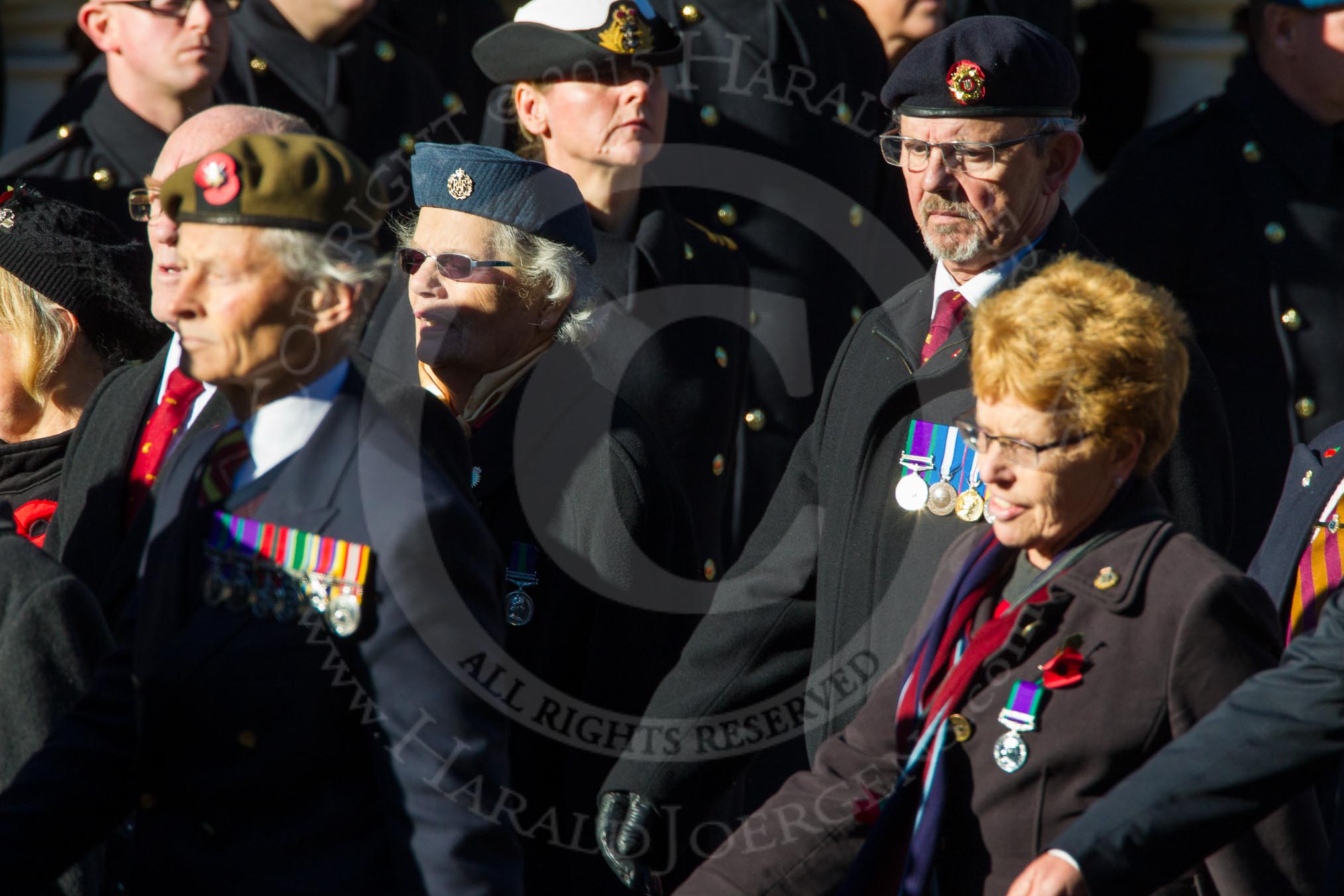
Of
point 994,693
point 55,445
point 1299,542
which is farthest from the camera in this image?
point 55,445

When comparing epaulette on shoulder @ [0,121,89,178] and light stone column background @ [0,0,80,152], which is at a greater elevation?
epaulette on shoulder @ [0,121,89,178]

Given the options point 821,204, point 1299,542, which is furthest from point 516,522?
point 821,204

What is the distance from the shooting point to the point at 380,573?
2.39m

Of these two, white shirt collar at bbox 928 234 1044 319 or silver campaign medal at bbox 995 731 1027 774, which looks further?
white shirt collar at bbox 928 234 1044 319

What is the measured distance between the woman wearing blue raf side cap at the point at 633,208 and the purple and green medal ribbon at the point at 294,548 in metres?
1.83

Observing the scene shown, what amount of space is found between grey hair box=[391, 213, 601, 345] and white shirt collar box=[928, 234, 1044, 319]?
685mm

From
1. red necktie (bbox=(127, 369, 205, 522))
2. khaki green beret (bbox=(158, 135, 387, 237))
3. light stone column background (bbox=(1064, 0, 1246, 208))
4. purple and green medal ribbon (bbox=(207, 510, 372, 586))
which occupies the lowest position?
light stone column background (bbox=(1064, 0, 1246, 208))

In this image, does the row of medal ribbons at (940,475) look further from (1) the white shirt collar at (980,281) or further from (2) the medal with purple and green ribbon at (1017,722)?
(2) the medal with purple and green ribbon at (1017,722)

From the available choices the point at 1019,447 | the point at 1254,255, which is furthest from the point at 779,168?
the point at 1019,447

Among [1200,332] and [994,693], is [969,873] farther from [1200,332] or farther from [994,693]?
[1200,332]

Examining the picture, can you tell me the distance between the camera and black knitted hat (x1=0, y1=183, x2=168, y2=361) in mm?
3625

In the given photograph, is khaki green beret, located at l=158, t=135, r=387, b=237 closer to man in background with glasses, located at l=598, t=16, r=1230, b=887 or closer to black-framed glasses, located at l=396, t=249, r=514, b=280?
black-framed glasses, located at l=396, t=249, r=514, b=280

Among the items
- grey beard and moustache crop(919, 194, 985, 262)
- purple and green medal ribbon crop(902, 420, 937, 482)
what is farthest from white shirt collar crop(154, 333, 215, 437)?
grey beard and moustache crop(919, 194, 985, 262)

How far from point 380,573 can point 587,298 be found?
1.35m
